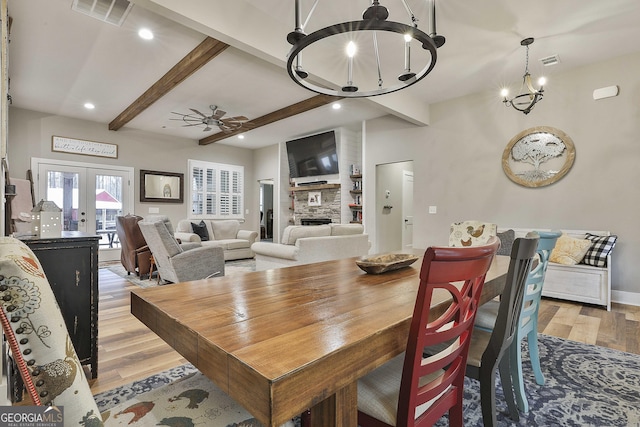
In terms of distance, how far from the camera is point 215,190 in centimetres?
829

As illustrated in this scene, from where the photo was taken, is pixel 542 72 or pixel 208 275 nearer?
pixel 208 275

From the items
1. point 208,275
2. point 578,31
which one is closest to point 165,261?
point 208,275

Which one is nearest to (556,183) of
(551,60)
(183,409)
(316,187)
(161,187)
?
(551,60)

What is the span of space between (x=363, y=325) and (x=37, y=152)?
7361 mm

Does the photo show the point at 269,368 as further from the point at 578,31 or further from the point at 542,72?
the point at 542,72

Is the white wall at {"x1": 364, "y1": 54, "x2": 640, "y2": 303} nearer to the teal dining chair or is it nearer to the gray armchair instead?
the teal dining chair

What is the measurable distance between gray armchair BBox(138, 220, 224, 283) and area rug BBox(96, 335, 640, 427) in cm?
149

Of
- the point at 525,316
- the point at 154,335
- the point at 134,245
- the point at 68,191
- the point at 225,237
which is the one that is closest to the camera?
the point at 525,316

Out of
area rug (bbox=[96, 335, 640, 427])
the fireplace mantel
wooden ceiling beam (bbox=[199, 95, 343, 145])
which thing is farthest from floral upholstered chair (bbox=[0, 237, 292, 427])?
the fireplace mantel

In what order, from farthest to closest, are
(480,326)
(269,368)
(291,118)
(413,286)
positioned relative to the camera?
1. (291,118)
2. (480,326)
3. (413,286)
4. (269,368)

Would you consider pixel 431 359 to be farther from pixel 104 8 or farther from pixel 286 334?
pixel 104 8

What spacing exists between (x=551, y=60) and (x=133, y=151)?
7639 mm

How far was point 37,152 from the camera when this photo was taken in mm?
5742

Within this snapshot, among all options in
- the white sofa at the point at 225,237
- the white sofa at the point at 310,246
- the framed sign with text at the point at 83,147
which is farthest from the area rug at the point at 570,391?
the framed sign with text at the point at 83,147
